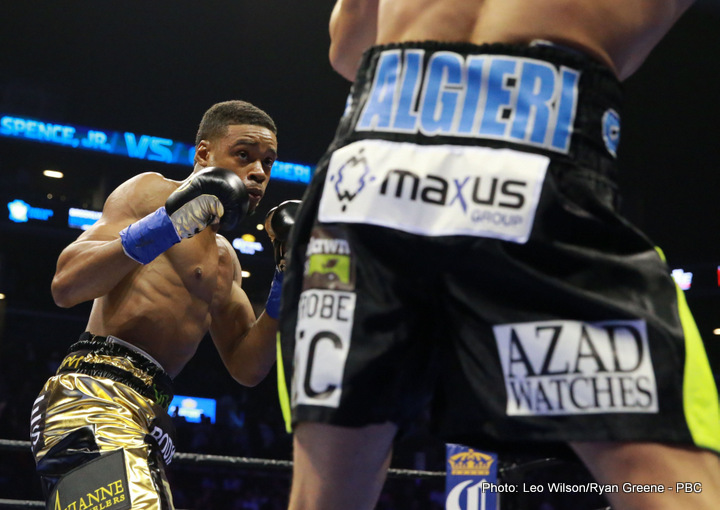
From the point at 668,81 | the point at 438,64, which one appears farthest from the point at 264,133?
the point at 668,81

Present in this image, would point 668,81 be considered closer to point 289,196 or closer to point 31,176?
point 289,196

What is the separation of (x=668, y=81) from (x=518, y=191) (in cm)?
786

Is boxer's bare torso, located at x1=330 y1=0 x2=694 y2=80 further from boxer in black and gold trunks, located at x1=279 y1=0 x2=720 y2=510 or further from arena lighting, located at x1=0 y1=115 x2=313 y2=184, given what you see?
arena lighting, located at x1=0 y1=115 x2=313 y2=184

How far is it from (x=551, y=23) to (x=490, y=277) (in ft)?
0.95

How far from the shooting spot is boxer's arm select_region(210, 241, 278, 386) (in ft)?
7.22

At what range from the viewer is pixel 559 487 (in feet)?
3.34

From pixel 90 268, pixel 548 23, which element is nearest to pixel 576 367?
pixel 548 23

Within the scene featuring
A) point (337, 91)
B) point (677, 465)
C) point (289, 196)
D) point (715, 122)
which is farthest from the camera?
point (289, 196)

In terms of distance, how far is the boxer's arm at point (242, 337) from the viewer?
7.22ft

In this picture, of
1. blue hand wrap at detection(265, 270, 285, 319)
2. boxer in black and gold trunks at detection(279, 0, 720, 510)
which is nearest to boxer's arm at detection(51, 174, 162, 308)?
blue hand wrap at detection(265, 270, 285, 319)

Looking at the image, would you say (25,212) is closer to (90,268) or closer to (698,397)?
(90,268)

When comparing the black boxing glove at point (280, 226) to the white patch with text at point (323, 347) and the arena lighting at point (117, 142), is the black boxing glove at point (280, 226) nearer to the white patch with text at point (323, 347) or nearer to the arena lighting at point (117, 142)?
the white patch with text at point (323, 347)

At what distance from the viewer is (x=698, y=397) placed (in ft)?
2.37

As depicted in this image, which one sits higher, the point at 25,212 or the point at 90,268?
the point at 25,212
